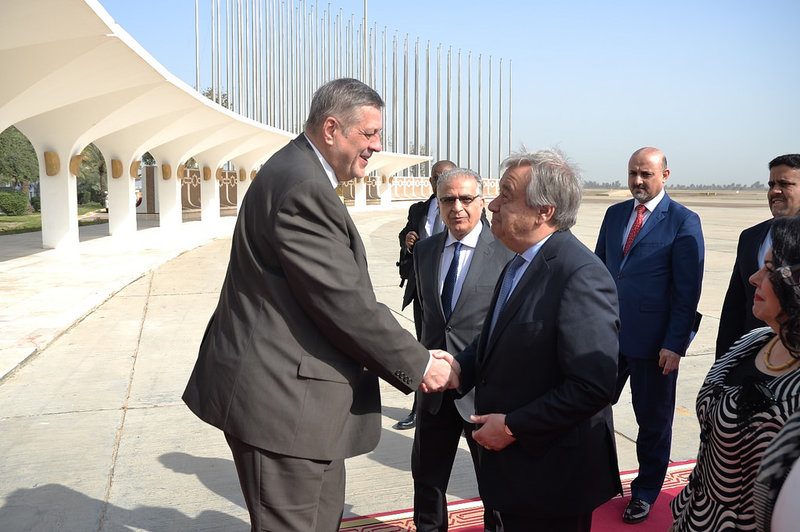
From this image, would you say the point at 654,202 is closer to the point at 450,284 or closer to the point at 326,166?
the point at 450,284

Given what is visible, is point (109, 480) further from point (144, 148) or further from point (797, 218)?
point (144, 148)

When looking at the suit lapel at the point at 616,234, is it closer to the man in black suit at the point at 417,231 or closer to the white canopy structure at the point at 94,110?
the man in black suit at the point at 417,231

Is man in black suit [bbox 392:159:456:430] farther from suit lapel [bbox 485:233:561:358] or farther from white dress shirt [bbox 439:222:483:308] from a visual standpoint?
suit lapel [bbox 485:233:561:358]

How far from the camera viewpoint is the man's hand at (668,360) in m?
3.42

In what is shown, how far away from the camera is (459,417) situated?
322cm

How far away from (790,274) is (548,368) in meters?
0.73

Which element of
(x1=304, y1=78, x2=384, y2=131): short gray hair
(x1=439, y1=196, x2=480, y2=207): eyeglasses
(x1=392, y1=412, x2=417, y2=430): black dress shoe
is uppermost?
(x1=304, y1=78, x2=384, y2=131): short gray hair

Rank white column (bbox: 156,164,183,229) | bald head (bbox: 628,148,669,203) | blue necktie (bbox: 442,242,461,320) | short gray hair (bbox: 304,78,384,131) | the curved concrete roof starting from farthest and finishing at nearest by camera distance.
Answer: white column (bbox: 156,164,183,229) < the curved concrete roof < bald head (bbox: 628,148,669,203) < blue necktie (bbox: 442,242,461,320) < short gray hair (bbox: 304,78,384,131)

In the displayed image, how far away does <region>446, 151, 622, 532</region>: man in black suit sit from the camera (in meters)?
2.05

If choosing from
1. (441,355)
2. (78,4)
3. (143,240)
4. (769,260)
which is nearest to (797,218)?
Answer: (769,260)

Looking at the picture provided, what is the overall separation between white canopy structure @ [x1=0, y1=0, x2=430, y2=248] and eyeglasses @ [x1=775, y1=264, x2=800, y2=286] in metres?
9.66

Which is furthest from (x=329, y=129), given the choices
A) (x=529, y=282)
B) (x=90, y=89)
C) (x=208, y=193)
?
(x=208, y=193)

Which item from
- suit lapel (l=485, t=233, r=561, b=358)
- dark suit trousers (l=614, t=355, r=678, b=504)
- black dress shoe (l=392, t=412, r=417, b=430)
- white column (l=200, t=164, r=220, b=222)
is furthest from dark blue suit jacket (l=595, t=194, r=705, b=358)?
white column (l=200, t=164, r=220, b=222)

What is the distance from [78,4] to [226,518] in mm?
8422
